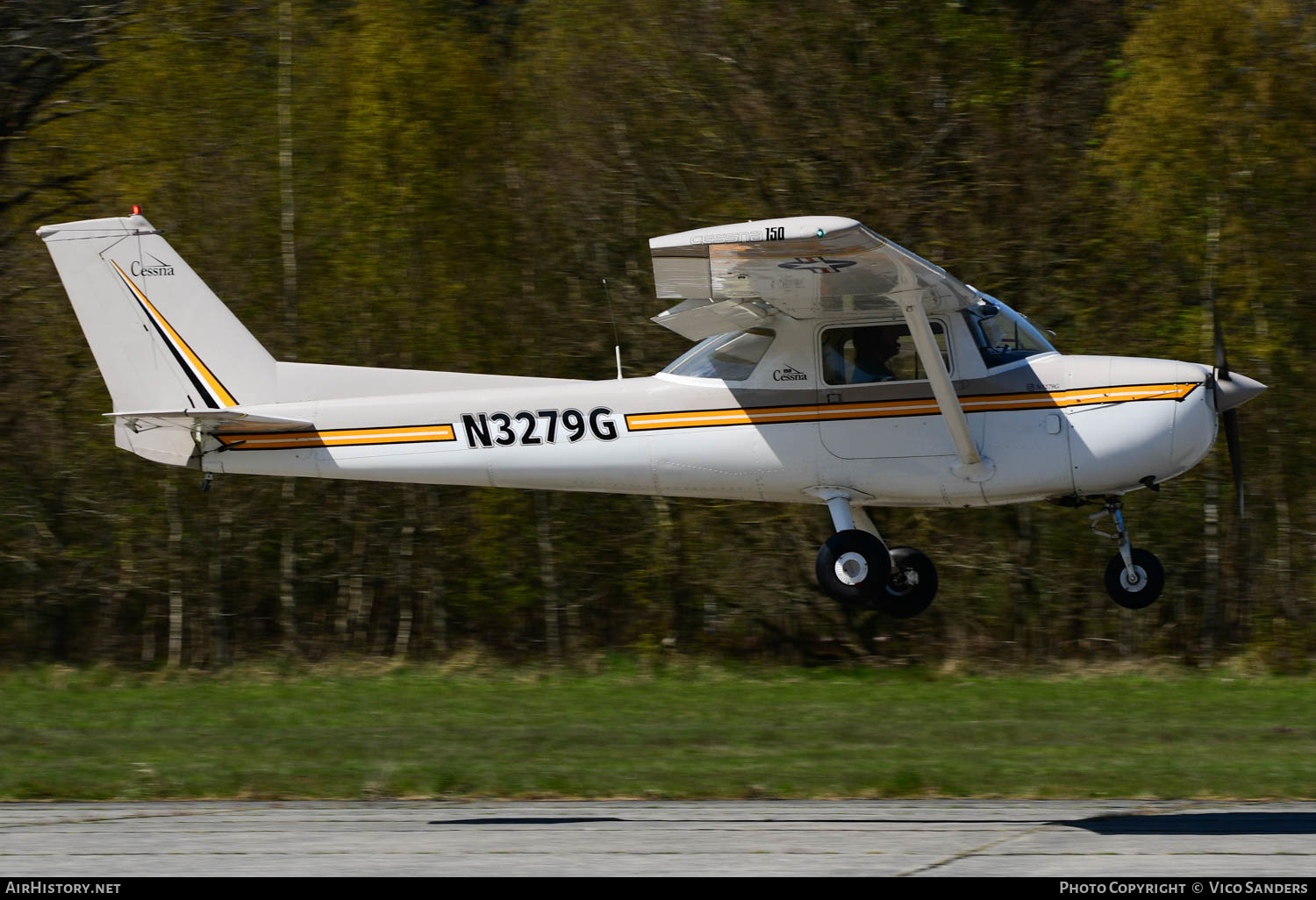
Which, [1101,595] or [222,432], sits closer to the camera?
[222,432]

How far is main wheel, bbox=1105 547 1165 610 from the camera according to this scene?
10234 millimetres

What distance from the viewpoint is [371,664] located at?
666 inches

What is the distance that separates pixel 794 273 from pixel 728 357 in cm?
127

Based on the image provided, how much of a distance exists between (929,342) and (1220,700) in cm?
632

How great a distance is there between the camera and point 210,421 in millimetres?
10438

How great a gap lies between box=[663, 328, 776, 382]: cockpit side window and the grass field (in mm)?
2893

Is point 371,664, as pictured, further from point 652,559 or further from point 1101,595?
point 1101,595

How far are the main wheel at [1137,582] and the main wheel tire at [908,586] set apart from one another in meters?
1.27

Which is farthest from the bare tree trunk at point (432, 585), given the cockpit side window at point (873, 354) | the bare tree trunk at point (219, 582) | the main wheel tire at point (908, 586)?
the cockpit side window at point (873, 354)

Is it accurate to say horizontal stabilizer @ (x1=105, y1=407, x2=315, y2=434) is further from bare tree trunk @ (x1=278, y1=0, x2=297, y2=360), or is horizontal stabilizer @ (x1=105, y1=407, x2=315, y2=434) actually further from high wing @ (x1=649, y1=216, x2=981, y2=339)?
bare tree trunk @ (x1=278, y1=0, x2=297, y2=360)

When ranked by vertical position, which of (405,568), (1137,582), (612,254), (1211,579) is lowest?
(1211,579)

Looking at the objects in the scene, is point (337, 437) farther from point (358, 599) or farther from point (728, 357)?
point (358, 599)

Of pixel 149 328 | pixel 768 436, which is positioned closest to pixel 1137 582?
pixel 768 436

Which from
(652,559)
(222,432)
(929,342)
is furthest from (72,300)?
(652,559)
